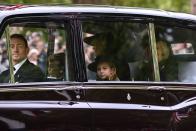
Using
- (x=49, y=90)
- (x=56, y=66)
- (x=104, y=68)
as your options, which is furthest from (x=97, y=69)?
(x=49, y=90)

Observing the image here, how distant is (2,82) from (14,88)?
114 millimetres

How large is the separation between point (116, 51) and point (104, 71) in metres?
0.21

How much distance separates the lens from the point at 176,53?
7910mm

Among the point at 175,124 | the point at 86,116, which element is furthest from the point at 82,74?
the point at 175,124

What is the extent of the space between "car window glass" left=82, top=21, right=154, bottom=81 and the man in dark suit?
47 cm

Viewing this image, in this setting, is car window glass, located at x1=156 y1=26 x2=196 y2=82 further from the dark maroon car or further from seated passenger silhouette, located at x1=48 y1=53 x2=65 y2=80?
seated passenger silhouette, located at x1=48 y1=53 x2=65 y2=80

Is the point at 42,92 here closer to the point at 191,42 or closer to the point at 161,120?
the point at 161,120

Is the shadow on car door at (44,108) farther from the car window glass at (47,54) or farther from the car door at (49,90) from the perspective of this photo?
the car window glass at (47,54)

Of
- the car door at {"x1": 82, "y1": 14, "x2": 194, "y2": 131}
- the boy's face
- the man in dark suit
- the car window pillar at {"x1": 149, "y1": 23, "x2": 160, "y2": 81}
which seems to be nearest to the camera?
the man in dark suit

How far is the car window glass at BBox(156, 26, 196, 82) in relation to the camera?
7.66 meters

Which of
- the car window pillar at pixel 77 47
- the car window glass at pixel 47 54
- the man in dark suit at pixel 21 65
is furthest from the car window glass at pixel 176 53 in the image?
the man in dark suit at pixel 21 65

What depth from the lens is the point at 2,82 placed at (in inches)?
273

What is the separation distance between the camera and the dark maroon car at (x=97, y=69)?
6945 millimetres

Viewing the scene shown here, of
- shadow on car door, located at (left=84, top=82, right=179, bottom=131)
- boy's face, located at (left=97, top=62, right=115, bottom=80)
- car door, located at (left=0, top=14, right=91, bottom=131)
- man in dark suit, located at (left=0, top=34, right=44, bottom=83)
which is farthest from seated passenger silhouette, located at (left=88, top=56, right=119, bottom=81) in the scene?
man in dark suit, located at (left=0, top=34, right=44, bottom=83)
